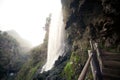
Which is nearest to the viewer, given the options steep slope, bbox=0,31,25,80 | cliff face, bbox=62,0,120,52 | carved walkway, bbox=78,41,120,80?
carved walkway, bbox=78,41,120,80

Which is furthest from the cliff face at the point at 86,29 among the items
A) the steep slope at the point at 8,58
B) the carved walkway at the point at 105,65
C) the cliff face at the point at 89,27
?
the steep slope at the point at 8,58

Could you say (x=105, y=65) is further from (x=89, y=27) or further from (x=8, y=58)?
(x=8, y=58)

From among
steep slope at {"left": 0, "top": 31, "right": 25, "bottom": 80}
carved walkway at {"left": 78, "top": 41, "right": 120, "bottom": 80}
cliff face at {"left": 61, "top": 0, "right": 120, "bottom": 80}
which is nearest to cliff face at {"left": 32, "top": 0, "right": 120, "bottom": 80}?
cliff face at {"left": 61, "top": 0, "right": 120, "bottom": 80}

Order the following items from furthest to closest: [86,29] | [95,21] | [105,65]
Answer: [86,29]
[95,21]
[105,65]

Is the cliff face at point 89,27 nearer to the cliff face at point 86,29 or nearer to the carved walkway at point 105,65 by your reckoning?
the cliff face at point 86,29

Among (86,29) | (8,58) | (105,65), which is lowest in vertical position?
(105,65)

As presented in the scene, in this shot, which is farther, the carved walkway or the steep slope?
the steep slope

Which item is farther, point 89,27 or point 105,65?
point 89,27

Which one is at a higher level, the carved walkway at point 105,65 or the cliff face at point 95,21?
the cliff face at point 95,21

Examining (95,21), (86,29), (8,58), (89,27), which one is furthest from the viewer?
(8,58)

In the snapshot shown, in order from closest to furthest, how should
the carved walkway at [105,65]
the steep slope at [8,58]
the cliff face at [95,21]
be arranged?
the carved walkway at [105,65]
the cliff face at [95,21]
the steep slope at [8,58]

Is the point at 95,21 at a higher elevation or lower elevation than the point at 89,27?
higher

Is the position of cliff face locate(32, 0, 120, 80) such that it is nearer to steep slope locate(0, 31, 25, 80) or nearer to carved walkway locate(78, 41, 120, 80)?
carved walkway locate(78, 41, 120, 80)

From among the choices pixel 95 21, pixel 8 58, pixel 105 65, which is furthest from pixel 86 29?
pixel 8 58
